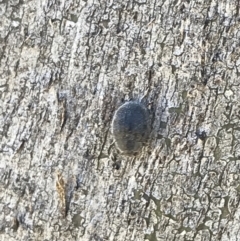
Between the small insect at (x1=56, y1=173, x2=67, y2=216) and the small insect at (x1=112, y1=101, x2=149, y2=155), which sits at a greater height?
the small insect at (x1=112, y1=101, x2=149, y2=155)

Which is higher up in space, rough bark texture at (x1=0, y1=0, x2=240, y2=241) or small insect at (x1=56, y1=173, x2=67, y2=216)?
rough bark texture at (x1=0, y1=0, x2=240, y2=241)

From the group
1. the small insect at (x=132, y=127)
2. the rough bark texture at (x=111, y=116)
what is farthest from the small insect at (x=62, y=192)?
the small insect at (x=132, y=127)

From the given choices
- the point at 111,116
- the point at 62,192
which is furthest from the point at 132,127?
the point at 62,192

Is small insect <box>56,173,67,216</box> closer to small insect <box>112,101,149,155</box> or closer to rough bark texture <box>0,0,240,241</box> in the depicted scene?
rough bark texture <box>0,0,240,241</box>

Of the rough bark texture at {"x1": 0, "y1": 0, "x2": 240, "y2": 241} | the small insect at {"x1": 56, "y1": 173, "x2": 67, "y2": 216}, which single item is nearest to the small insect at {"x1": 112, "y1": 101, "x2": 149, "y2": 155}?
the rough bark texture at {"x1": 0, "y1": 0, "x2": 240, "y2": 241}

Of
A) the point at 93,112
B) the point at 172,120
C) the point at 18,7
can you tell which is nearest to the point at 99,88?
the point at 93,112

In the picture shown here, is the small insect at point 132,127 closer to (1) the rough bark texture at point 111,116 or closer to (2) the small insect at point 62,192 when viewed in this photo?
(1) the rough bark texture at point 111,116

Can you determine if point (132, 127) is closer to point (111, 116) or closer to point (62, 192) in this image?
point (111, 116)
